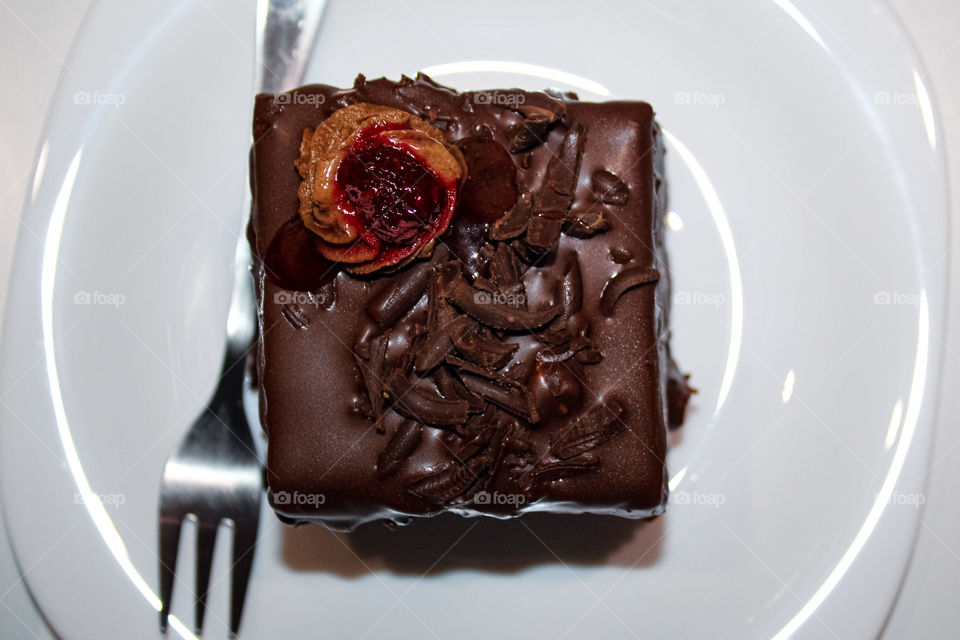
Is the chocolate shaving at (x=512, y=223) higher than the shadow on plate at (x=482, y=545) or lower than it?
higher

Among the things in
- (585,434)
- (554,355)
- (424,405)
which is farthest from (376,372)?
(585,434)

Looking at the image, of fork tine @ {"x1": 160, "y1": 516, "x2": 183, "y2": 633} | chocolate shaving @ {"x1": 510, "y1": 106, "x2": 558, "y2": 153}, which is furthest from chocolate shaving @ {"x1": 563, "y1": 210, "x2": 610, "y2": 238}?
fork tine @ {"x1": 160, "y1": 516, "x2": 183, "y2": 633}

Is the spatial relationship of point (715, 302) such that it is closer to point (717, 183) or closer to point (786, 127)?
point (717, 183)

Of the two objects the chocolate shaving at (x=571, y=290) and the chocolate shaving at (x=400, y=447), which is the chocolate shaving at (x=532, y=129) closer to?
the chocolate shaving at (x=571, y=290)

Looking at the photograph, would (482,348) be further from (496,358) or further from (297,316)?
(297,316)

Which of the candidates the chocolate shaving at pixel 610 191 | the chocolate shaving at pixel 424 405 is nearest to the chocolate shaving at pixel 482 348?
the chocolate shaving at pixel 424 405

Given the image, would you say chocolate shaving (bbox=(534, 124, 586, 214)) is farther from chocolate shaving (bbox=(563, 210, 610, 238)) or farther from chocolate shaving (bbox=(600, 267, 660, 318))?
chocolate shaving (bbox=(600, 267, 660, 318))
